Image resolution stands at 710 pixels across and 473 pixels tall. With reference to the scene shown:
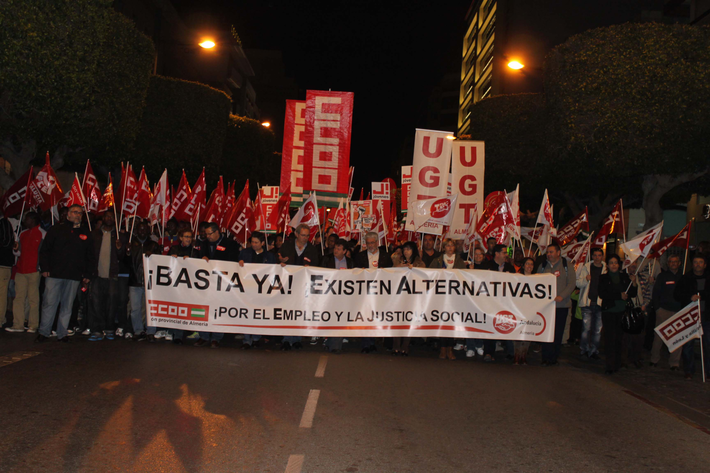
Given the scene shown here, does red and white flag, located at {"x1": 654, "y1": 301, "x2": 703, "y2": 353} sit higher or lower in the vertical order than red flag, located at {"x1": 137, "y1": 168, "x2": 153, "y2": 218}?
lower

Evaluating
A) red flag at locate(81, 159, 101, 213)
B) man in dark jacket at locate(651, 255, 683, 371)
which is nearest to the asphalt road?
man in dark jacket at locate(651, 255, 683, 371)

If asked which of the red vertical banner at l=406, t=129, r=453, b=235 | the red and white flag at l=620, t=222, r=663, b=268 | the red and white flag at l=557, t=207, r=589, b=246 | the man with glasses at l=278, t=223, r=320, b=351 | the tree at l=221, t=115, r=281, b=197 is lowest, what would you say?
the man with glasses at l=278, t=223, r=320, b=351

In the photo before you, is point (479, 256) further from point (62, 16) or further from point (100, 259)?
point (62, 16)

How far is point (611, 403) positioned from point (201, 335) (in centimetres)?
620

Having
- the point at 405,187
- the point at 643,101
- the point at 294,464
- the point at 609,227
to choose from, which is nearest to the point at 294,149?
the point at 405,187

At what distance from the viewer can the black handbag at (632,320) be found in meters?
10.1

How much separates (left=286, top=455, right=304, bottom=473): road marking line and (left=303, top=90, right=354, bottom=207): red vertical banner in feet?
34.1

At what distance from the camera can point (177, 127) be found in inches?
1069

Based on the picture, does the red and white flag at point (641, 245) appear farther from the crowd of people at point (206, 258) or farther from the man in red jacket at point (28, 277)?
the man in red jacket at point (28, 277)

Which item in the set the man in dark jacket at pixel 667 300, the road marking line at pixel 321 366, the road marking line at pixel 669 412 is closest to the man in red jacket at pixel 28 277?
the road marking line at pixel 321 366

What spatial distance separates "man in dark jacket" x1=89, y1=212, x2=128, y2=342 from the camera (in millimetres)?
10422

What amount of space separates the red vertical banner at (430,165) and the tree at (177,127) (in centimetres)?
1428

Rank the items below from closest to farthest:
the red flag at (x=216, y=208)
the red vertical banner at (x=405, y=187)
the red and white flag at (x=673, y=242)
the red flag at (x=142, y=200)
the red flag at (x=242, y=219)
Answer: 1. the red and white flag at (x=673, y=242)
2. the red flag at (x=142, y=200)
3. the red flag at (x=242, y=219)
4. the red flag at (x=216, y=208)
5. the red vertical banner at (x=405, y=187)

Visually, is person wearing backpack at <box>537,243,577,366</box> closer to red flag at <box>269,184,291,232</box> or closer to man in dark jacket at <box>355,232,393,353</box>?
man in dark jacket at <box>355,232,393,353</box>
